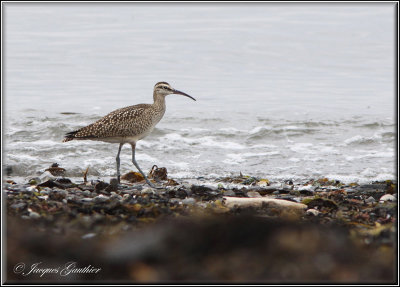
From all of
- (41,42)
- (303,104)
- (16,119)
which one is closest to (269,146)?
(303,104)

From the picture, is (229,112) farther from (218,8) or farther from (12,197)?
(218,8)

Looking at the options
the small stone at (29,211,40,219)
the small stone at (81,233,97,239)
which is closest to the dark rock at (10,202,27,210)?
the small stone at (29,211,40,219)

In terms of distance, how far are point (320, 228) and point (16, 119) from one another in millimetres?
10245

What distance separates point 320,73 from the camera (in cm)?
2052

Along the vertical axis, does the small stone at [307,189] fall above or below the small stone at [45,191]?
below

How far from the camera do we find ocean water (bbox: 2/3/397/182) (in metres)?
11.2

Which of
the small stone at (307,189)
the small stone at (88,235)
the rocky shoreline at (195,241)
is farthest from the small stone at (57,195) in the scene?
the small stone at (307,189)

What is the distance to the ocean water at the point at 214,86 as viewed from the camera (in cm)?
1124

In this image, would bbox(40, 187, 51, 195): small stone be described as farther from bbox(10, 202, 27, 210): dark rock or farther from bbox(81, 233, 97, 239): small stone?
bbox(81, 233, 97, 239): small stone

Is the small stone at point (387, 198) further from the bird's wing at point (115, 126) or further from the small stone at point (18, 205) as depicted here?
the small stone at point (18, 205)
